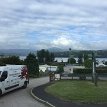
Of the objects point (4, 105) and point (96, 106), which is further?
point (4, 105)

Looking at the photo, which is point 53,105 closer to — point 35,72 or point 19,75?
point 19,75

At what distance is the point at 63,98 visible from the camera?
78.1 feet

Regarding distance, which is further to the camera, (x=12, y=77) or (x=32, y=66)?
(x=32, y=66)

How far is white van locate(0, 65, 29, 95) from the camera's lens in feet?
92.0

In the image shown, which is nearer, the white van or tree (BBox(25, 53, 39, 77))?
the white van

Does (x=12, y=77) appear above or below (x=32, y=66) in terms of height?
below

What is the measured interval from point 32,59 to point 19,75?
35.7m

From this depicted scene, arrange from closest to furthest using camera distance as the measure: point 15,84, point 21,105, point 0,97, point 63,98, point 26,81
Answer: point 21,105, point 63,98, point 0,97, point 15,84, point 26,81

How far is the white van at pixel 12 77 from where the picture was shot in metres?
28.0

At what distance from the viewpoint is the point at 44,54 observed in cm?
13662

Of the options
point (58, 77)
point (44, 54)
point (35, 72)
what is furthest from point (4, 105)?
point (44, 54)

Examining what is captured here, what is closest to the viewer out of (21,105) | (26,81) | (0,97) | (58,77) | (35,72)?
(21,105)

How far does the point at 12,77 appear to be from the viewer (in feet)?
98.9

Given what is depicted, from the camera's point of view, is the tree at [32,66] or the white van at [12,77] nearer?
the white van at [12,77]
